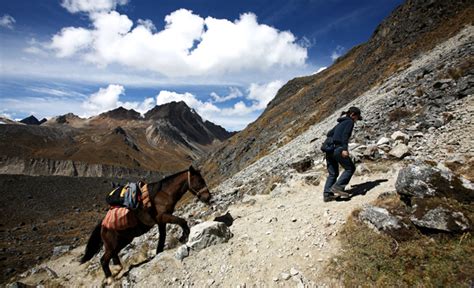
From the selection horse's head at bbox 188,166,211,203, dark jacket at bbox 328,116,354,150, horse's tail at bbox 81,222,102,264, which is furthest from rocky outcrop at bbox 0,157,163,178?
dark jacket at bbox 328,116,354,150

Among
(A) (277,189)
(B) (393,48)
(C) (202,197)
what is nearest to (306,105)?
(B) (393,48)

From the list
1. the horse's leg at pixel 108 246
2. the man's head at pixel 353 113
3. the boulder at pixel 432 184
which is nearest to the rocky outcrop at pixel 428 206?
the boulder at pixel 432 184

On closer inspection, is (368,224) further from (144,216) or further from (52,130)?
(52,130)

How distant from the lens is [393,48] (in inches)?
1501

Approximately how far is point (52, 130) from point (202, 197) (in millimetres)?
218024

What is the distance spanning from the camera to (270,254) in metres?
6.83

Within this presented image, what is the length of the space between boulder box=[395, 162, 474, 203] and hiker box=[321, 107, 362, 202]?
1664mm

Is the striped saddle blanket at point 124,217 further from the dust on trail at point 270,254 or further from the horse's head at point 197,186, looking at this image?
the horse's head at point 197,186

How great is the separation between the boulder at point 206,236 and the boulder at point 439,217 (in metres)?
4.94

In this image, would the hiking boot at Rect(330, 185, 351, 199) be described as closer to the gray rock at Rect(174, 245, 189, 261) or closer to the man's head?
the man's head

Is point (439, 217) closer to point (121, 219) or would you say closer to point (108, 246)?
point (121, 219)

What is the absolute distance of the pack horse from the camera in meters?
8.22

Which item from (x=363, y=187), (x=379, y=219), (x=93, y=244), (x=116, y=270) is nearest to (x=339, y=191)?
(x=363, y=187)

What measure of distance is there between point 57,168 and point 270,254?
464 ft
